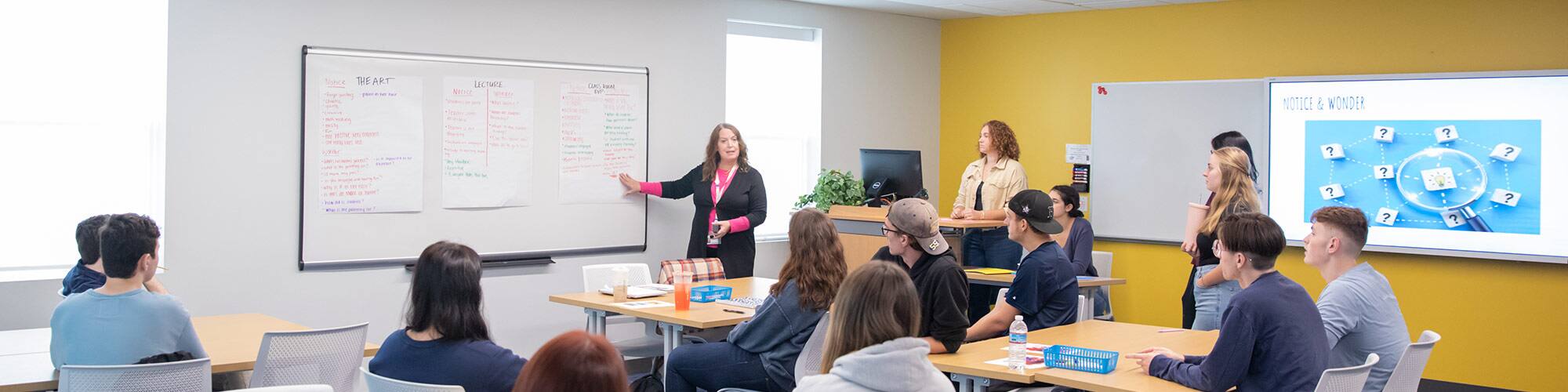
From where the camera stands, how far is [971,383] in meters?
3.93

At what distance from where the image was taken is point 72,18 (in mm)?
5402

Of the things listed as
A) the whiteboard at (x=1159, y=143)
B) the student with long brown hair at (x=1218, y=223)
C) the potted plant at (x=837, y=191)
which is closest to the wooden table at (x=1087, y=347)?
the student with long brown hair at (x=1218, y=223)

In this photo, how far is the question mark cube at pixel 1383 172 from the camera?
7.07m

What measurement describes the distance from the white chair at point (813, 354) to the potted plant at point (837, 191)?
344 centimetres

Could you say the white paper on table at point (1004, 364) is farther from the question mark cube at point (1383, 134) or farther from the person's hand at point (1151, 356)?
the question mark cube at point (1383, 134)

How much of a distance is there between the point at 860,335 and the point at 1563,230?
17.7 feet

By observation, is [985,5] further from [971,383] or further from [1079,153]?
[971,383]

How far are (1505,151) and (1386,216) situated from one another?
71 centimetres

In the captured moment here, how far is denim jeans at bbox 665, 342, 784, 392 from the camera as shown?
4500mm

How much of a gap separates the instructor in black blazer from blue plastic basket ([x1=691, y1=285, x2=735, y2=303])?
1553 millimetres

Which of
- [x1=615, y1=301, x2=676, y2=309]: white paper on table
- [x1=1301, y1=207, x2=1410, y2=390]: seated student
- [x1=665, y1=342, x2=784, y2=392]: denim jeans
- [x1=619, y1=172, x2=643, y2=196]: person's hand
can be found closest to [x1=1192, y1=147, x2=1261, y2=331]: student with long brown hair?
[x1=1301, y1=207, x2=1410, y2=390]: seated student

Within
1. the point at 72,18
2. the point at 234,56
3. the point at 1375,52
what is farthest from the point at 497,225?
the point at 1375,52

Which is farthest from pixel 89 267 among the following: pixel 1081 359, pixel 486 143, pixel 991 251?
pixel 991 251

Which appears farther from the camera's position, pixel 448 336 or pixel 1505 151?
pixel 1505 151
